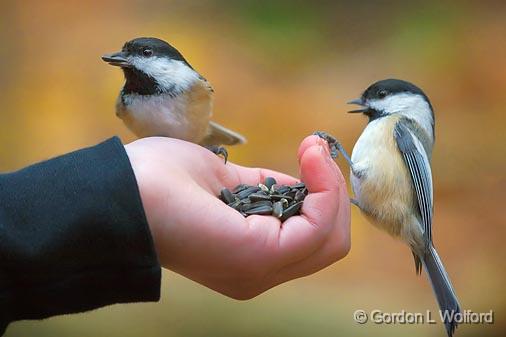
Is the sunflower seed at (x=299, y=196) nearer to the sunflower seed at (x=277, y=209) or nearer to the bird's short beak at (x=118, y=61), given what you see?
the sunflower seed at (x=277, y=209)

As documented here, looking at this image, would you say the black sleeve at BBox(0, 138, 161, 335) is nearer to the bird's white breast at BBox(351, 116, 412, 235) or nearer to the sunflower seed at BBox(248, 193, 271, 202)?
the sunflower seed at BBox(248, 193, 271, 202)

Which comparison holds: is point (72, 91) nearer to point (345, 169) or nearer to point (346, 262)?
point (345, 169)

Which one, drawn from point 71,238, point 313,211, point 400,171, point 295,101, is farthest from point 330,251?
point 295,101

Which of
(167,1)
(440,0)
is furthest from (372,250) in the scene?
(167,1)

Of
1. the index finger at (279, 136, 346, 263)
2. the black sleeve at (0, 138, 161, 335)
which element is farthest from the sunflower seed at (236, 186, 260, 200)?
the black sleeve at (0, 138, 161, 335)

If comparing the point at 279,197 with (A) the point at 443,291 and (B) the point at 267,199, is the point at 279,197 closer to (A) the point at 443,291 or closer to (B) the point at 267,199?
(B) the point at 267,199

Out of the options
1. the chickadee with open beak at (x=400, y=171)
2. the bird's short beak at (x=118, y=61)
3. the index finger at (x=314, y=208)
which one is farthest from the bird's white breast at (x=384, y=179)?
the bird's short beak at (x=118, y=61)

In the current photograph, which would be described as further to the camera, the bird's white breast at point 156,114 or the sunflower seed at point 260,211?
the bird's white breast at point 156,114
